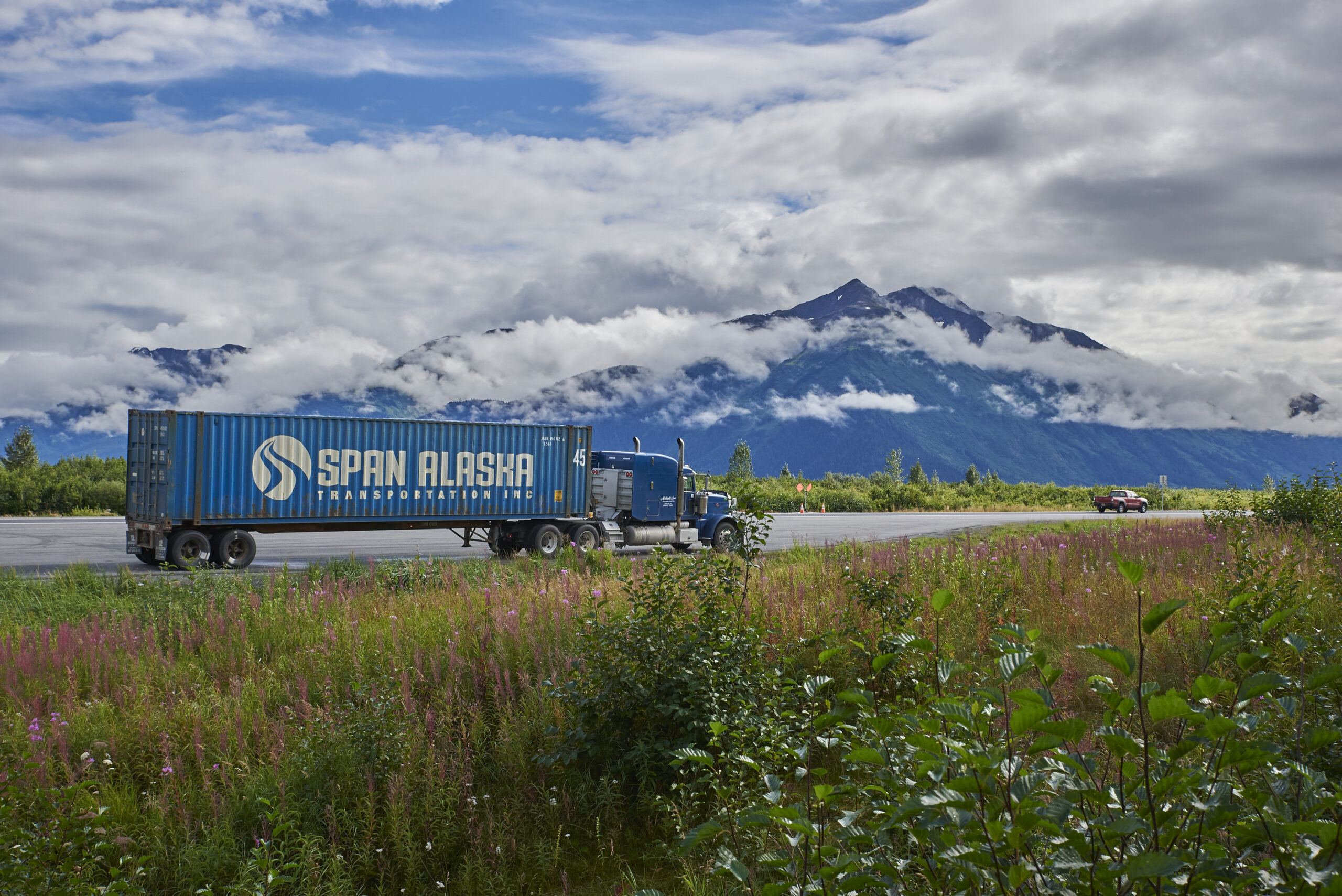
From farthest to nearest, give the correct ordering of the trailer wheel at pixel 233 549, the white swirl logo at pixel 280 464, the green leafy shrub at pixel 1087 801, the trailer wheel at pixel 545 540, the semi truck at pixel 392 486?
1. the trailer wheel at pixel 545 540
2. the white swirl logo at pixel 280 464
3. the trailer wheel at pixel 233 549
4. the semi truck at pixel 392 486
5. the green leafy shrub at pixel 1087 801

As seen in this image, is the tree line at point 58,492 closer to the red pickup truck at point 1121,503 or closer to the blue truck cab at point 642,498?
the blue truck cab at point 642,498

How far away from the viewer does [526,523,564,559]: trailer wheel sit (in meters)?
21.6

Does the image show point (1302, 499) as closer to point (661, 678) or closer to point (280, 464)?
point (661, 678)

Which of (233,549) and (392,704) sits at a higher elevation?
(392,704)

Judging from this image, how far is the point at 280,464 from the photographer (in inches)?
736

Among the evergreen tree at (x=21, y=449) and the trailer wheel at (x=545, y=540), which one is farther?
the evergreen tree at (x=21, y=449)

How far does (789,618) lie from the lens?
7703mm

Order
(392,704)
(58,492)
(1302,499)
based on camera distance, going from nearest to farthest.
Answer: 1. (392,704)
2. (1302,499)
3. (58,492)

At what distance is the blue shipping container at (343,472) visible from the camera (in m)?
17.8

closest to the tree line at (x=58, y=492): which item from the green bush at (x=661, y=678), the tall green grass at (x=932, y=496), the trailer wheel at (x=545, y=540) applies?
the trailer wheel at (x=545, y=540)

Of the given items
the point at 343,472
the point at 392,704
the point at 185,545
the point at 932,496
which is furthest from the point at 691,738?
the point at 932,496

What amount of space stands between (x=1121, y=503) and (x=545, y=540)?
50.9m

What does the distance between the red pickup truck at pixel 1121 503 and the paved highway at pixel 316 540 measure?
25.0 m

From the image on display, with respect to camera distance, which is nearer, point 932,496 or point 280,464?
point 280,464
